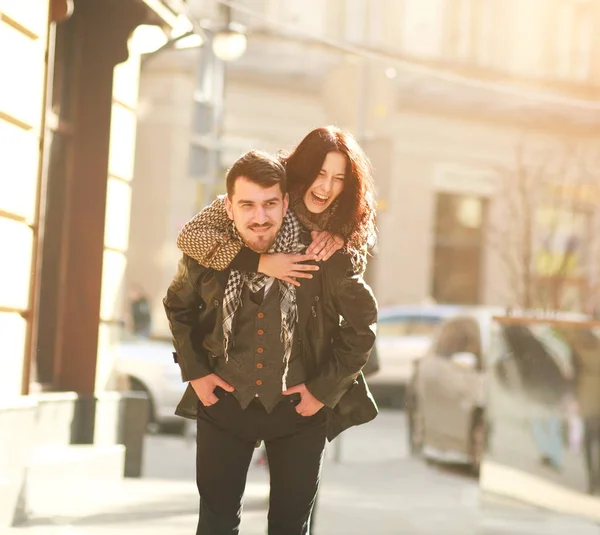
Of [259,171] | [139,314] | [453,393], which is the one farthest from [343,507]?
[139,314]

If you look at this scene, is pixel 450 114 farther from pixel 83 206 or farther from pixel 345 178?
pixel 345 178

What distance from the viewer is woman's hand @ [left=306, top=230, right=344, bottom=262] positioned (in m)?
4.52

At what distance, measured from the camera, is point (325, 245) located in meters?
4.53

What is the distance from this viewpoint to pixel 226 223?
4.57 meters

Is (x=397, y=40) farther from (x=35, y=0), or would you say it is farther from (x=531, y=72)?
(x=35, y=0)

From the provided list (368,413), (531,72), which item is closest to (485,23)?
(531,72)

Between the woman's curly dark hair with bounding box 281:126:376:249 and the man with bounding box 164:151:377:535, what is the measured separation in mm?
96

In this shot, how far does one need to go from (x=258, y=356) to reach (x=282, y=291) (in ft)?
0.71

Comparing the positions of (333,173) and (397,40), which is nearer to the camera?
(333,173)

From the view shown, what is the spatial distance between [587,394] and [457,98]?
23.1 m

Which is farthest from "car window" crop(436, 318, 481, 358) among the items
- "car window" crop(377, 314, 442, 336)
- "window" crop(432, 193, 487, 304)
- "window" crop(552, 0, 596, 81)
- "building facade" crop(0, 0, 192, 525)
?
"window" crop(552, 0, 596, 81)

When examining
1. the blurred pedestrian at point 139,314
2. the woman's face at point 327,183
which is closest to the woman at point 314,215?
the woman's face at point 327,183

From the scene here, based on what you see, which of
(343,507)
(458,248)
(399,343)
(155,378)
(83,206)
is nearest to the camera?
(343,507)

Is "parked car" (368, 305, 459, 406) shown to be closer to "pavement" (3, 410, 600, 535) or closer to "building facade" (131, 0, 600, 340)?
"building facade" (131, 0, 600, 340)
